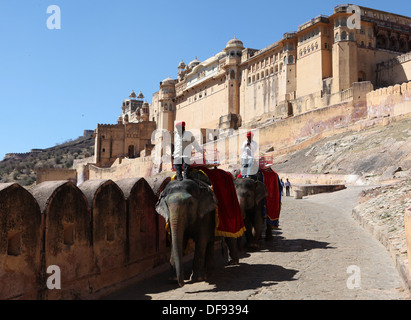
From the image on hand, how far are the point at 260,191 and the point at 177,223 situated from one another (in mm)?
3612

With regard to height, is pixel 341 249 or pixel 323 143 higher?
pixel 323 143

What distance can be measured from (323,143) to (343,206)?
15311 millimetres

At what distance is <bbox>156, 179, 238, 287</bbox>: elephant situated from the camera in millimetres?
6020

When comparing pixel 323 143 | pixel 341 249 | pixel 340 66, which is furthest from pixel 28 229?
pixel 340 66

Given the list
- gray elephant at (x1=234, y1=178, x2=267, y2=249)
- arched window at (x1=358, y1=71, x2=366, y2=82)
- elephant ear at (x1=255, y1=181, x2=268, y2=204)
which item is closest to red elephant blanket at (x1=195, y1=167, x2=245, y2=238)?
gray elephant at (x1=234, y1=178, x2=267, y2=249)

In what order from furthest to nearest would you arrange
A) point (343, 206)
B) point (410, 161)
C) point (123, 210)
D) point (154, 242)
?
point (410, 161), point (343, 206), point (154, 242), point (123, 210)

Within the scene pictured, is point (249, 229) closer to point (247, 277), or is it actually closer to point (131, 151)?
point (247, 277)

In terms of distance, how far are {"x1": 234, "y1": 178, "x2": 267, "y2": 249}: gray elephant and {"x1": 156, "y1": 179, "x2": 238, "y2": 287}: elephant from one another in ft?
6.23

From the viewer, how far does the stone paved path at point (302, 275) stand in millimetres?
5805

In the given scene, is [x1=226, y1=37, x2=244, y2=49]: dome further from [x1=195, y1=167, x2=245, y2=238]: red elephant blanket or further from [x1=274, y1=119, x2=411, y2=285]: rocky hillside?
[x1=195, y1=167, x2=245, y2=238]: red elephant blanket

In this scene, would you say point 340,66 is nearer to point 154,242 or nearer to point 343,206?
point 343,206
